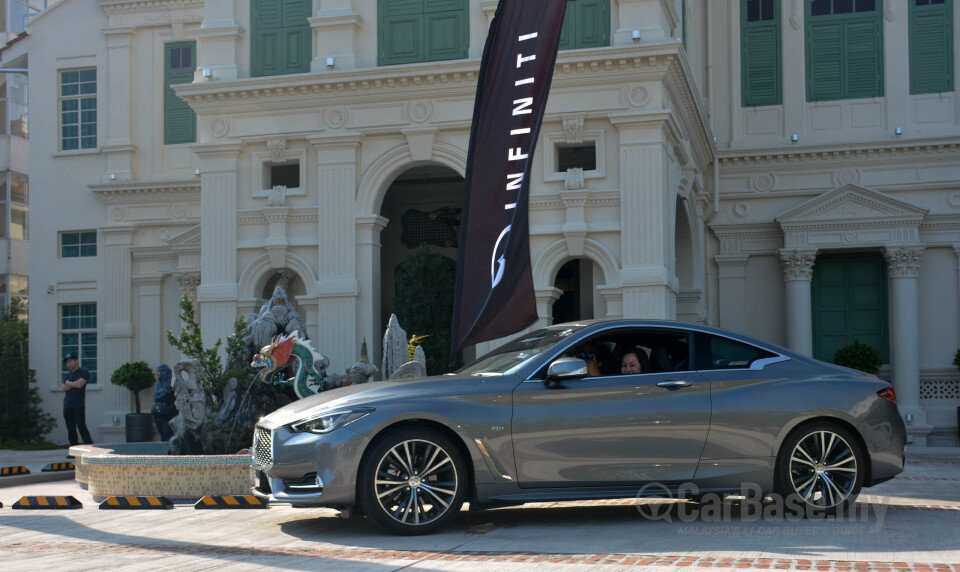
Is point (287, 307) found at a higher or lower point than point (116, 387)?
higher

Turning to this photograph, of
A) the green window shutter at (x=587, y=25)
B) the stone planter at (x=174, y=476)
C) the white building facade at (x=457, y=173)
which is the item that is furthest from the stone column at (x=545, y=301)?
the stone planter at (x=174, y=476)

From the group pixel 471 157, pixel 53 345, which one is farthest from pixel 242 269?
pixel 471 157

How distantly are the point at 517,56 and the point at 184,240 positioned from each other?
17721mm

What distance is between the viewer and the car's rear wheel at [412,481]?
7.31 m

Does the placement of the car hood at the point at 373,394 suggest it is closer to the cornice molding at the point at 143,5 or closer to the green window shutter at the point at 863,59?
the green window shutter at the point at 863,59

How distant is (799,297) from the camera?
2511 centimetres

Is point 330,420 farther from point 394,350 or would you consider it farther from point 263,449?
point 394,350

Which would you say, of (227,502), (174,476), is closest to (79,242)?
(174,476)

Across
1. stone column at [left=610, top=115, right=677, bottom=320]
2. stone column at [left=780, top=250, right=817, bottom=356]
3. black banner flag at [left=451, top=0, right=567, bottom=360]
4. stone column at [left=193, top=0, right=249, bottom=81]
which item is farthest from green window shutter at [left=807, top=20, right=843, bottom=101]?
black banner flag at [left=451, top=0, right=567, bottom=360]

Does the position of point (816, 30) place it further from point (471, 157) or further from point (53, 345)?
point (53, 345)

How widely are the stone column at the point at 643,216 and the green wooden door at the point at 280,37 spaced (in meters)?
6.52

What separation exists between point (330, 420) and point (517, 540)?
4.87 ft

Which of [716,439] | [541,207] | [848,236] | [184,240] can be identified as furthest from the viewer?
[184,240]

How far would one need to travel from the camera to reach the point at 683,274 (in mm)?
25203
